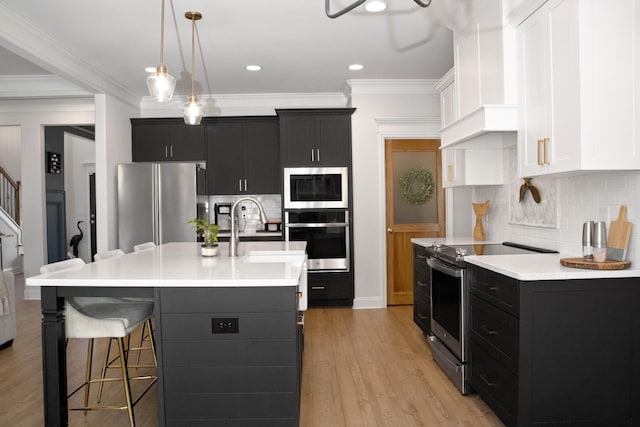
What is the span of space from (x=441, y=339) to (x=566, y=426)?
4.02ft

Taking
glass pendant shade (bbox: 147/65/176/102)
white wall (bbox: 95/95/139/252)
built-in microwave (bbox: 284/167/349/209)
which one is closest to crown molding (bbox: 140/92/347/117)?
white wall (bbox: 95/95/139/252)

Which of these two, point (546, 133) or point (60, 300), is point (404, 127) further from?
point (60, 300)

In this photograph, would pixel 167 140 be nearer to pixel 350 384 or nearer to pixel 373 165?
pixel 373 165

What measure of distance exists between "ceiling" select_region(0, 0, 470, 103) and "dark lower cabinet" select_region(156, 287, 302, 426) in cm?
217

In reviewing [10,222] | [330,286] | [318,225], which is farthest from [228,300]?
[10,222]

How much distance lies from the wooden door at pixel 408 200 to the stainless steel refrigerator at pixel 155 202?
227 centimetres

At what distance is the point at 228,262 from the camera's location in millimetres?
2824

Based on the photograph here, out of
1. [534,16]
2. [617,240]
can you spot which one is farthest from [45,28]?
[617,240]

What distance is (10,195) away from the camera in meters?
9.45

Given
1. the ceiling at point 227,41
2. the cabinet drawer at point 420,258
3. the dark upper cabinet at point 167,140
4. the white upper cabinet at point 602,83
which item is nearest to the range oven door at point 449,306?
the cabinet drawer at point 420,258

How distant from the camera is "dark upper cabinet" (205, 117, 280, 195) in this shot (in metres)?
5.86

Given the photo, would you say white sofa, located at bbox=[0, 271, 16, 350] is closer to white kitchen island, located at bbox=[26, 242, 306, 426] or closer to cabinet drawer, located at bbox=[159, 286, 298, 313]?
white kitchen island, located at bbox=[26, 242, 306, 426]

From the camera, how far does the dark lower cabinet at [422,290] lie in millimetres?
3893

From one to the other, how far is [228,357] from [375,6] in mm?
2567
